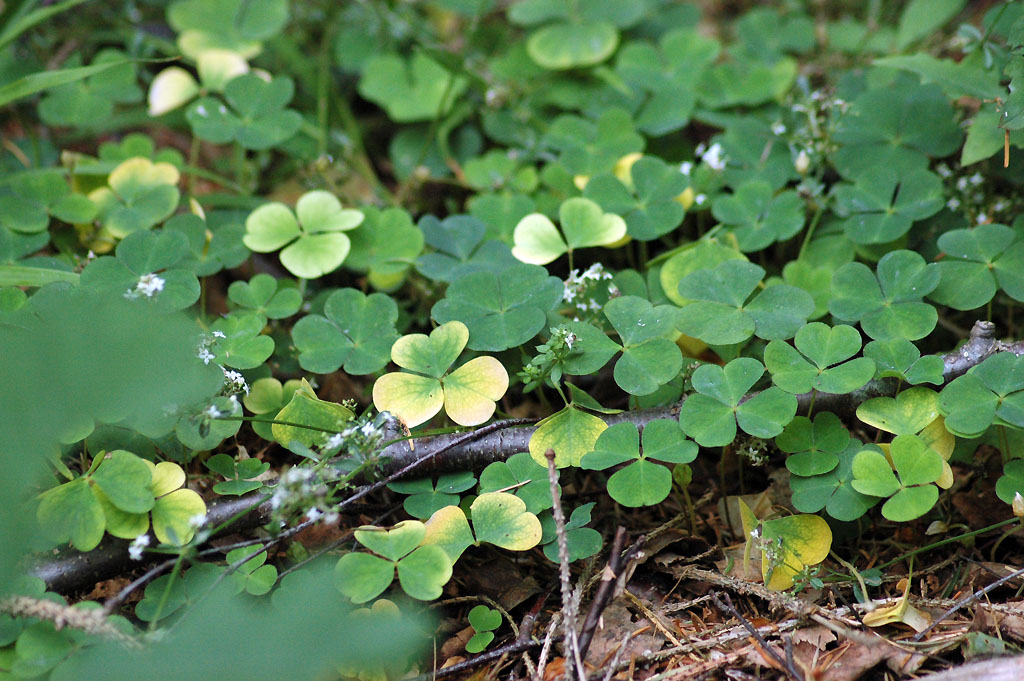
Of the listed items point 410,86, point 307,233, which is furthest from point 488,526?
point 410,86

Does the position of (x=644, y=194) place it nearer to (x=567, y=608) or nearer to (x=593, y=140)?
(x=593, y=140)

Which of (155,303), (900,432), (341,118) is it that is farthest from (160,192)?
(900,432)

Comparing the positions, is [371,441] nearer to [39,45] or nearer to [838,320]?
[838,320]

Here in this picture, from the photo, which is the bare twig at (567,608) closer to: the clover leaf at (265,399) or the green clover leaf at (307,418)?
the green clover leaf at (307,418)

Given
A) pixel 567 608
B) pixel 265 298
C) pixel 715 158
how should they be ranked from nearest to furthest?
pixel 567 608 < pixel 265 298 < pixel 715 158

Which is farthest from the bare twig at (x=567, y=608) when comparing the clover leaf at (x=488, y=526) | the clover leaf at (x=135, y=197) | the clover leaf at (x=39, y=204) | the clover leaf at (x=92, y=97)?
the clover leaf at (x=92, y=97)

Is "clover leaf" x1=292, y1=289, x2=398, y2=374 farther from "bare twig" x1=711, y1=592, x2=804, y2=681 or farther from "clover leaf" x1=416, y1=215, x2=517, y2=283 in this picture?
"bare twig" x1=711, y1=592, x2=804, y2=681
